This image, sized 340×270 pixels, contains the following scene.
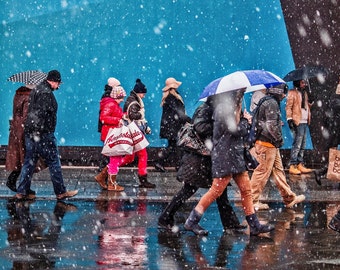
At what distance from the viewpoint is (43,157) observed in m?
13.0

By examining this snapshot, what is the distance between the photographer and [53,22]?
1784cm

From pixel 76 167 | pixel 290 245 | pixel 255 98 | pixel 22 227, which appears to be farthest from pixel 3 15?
pixel 290 245

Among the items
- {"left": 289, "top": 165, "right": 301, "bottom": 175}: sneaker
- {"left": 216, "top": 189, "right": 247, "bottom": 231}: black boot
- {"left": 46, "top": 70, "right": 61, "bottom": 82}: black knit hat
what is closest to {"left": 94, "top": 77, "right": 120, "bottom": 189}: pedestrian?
{"left": 46, "top": 70, "right": 61, "bottom": 82}: black knit hat

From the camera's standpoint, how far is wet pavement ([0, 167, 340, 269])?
846cm

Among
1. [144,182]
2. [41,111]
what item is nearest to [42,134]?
[41,111]

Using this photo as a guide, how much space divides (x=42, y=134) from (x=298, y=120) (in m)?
5.84

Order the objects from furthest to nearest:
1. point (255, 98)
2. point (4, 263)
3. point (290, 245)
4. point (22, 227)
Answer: point (255, 98) < point (22, 227) < point (290, 245) < point (4, 263)

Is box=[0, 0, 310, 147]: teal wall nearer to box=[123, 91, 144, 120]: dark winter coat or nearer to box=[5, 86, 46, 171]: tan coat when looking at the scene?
box=[123, 91, 144, 120]: dark winter coat

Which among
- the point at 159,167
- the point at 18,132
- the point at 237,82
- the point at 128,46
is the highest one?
the point at 128,46

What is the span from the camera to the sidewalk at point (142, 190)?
13.7 m

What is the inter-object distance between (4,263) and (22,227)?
2277mm

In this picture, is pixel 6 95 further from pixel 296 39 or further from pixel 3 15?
pixel 296 39

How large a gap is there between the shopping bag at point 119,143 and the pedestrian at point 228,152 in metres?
4.36

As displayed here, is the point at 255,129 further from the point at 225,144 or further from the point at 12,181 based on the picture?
the point at 12,181
